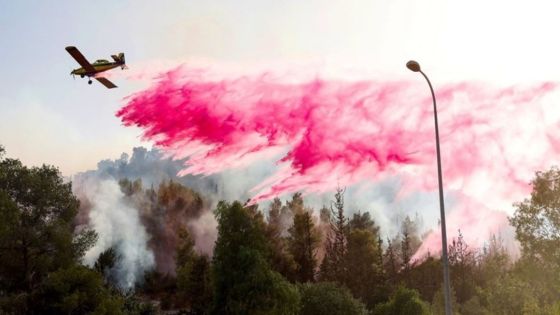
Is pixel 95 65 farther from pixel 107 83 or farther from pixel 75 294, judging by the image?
pixel 75 294

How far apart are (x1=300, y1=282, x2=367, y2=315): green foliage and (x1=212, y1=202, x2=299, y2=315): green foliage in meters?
4.20

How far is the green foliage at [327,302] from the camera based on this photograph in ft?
138

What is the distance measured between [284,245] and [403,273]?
1848 centimetres

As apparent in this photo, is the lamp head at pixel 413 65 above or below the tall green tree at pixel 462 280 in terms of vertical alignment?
above

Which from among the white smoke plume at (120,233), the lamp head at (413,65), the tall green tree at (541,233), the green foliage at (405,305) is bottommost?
A: the green foliage at (405,305)

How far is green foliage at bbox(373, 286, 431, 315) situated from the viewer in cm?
4238

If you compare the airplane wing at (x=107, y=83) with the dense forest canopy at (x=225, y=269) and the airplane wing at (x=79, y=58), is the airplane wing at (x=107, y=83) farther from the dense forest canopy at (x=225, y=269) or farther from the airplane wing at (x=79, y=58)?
the dense forest canopy at (x=225, y=269)

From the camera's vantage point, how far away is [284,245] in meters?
82.0

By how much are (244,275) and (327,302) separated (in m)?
9.16

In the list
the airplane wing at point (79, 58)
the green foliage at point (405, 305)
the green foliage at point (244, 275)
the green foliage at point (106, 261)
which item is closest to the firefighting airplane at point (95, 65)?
the airplane wing at point (79, 58)

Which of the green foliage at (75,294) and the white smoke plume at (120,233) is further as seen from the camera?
the white smoke plume at (120,233)

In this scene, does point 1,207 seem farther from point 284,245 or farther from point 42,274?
point 284,245

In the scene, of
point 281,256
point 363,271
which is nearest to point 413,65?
point 363,271

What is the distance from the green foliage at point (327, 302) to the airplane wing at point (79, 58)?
23.5 m
